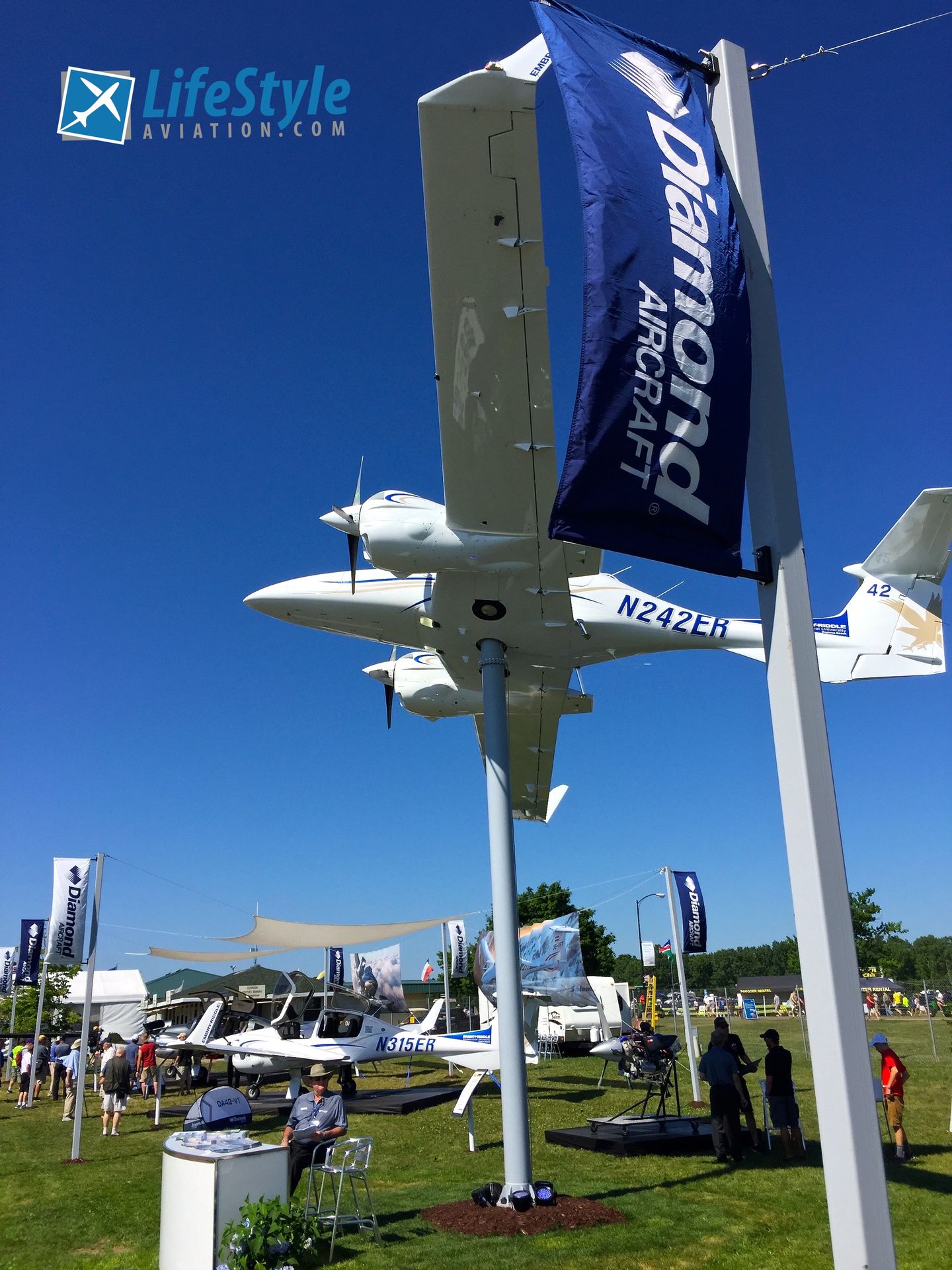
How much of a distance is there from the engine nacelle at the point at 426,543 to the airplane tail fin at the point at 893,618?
5963 mm

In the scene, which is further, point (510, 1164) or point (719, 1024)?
point (719, 1024)

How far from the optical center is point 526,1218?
810cm

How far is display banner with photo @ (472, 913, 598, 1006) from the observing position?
2164 cm

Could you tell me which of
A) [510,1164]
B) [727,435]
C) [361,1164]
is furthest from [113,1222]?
[727,435]

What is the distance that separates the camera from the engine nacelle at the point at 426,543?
950 centimetres

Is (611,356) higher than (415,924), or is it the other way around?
(611,356)

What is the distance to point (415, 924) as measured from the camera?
25359 mm

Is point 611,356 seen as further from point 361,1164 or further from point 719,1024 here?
point 719,1024

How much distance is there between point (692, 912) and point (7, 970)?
114ft

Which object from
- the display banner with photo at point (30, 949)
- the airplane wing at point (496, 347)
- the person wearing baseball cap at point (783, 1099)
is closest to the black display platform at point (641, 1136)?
the person wearing baseball cap at point (783, 1099)

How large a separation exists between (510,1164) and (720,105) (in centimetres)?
916

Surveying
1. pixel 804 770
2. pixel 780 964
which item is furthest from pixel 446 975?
pixel 780 964

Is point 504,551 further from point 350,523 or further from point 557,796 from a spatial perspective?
point 557,796

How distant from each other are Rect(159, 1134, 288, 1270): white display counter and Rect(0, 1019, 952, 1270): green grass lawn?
4.04 feet
